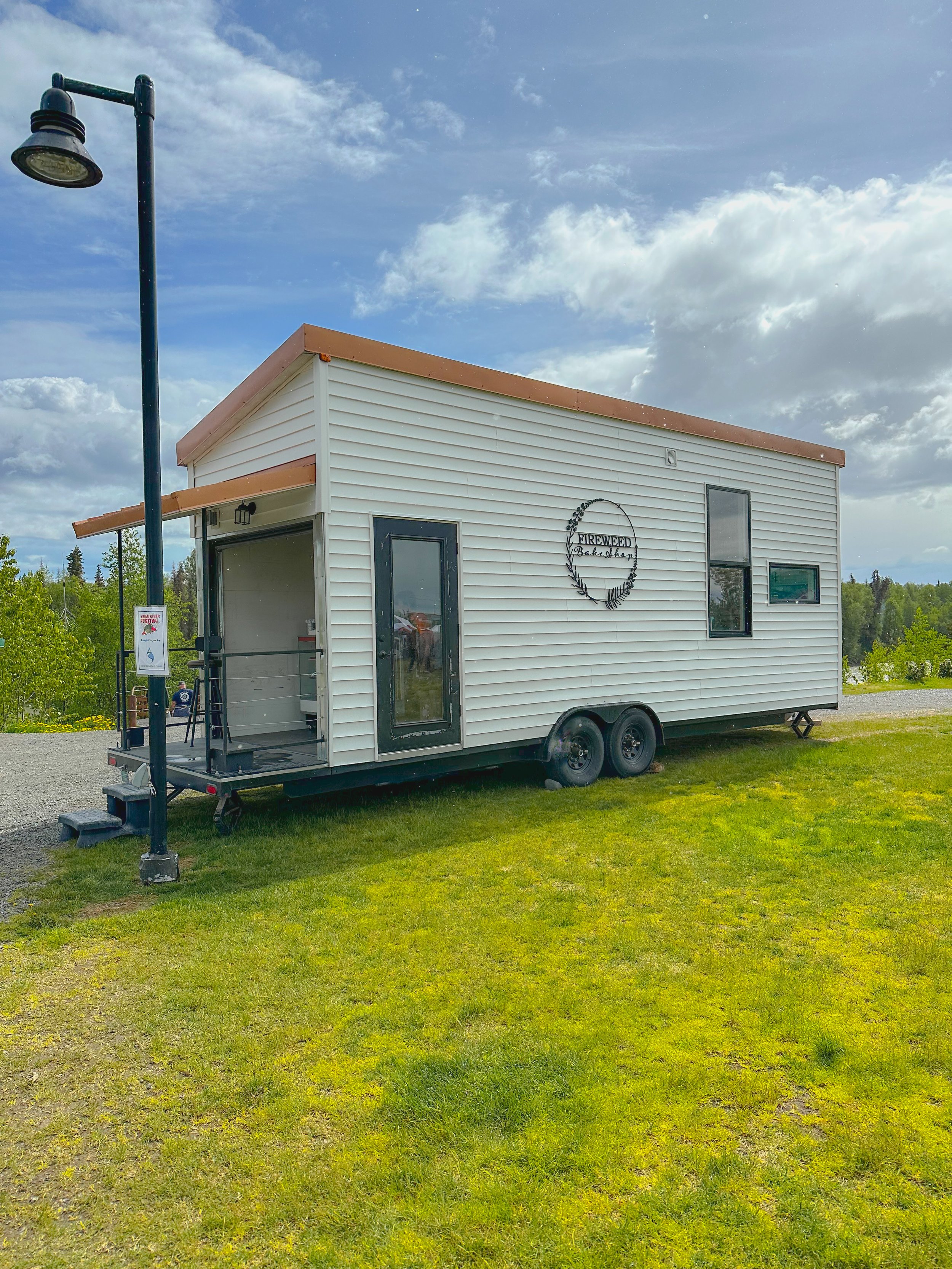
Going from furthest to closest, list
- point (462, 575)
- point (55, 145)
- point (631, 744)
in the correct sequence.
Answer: point (631, 744) → point (462, 575) → point (55, 145)

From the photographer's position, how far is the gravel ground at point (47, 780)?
5.88m

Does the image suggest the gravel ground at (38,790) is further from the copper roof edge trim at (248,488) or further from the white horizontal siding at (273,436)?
the white horizontal siding at (273,436)

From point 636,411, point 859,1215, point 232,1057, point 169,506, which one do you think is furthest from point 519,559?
point 859,1215

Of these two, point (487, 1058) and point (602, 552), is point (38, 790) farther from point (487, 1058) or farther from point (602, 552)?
point (487, 1058)

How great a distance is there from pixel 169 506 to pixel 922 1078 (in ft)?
18.8

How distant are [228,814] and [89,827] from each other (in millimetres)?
968

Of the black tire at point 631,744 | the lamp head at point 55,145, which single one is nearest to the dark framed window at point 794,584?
the black tire at point 631,744

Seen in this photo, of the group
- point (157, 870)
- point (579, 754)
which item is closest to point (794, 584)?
point (579, 754)

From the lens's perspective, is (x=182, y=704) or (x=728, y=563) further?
(x=182, y=704)

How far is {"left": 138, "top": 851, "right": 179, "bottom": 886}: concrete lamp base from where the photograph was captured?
5121mm

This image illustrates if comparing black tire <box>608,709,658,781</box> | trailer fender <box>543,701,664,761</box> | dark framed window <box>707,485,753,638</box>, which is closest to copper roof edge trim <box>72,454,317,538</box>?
trailer fender <box>543,701,664,761</box>

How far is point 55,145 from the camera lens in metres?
4.76

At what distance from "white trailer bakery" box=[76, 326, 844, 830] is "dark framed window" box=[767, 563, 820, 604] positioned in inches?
1.7

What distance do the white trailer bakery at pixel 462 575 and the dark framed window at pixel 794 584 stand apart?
0.04 m
